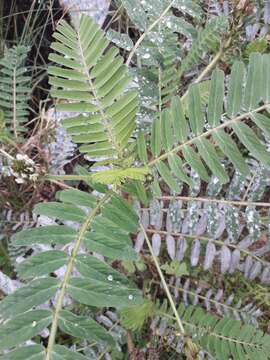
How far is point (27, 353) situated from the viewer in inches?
34.7

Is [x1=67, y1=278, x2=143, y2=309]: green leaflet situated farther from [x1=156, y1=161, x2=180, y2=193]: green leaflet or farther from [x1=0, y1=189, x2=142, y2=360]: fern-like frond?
[x1=156, y1=161, x2=180, y2=193]: green leaflet

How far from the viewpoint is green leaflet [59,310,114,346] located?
912 mm

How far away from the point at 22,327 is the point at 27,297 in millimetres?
58

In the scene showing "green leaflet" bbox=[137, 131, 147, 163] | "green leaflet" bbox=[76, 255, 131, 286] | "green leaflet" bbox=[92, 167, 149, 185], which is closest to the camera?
"green leaflet" bbox=[76, 255, 131, 286]

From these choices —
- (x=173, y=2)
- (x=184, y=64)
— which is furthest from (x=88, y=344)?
(x=173, y=2)

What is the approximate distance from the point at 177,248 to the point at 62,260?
643 millimetres

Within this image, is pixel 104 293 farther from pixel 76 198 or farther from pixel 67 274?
pixel 76 198

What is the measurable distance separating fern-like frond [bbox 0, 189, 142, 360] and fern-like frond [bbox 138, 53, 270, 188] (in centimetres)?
19

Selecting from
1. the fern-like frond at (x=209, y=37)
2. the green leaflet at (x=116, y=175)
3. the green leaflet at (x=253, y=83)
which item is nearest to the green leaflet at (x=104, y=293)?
the green leaflet at (x=116, y=175)

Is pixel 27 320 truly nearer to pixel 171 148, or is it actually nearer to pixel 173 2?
pixel 171 148

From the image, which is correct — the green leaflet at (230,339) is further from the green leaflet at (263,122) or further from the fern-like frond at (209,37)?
A: the fern-like frond at (209,37)

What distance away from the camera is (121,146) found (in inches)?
47.1

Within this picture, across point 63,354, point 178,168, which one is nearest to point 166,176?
point 178,168

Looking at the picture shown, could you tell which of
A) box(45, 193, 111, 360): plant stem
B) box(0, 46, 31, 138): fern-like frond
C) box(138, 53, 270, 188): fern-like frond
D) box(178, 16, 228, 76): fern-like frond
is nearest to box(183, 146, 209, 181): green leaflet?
box(138, 53, 270, 188): fern-like frond
